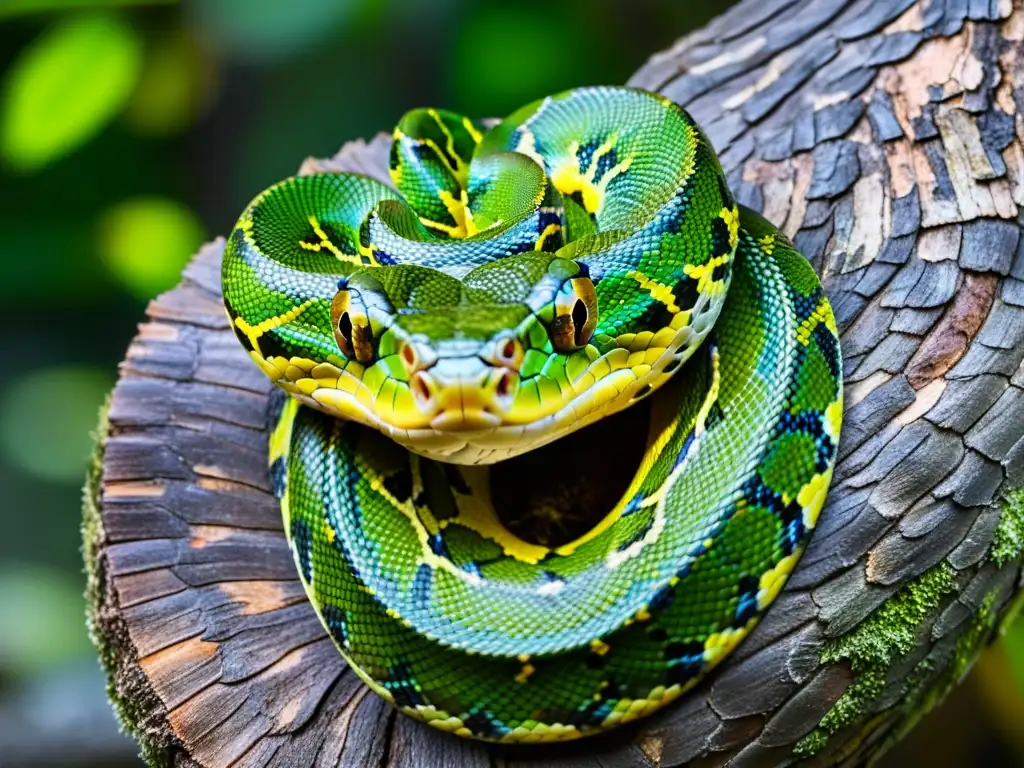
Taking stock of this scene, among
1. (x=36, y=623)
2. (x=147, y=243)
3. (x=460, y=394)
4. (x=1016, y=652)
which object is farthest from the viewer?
(x=36, y=623)

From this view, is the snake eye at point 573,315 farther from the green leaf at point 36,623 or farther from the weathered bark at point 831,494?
the green leaf at point 36,623

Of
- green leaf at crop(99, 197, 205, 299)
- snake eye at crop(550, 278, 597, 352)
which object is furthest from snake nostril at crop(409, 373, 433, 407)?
green leaf at crop(99, 197, 205, 299)

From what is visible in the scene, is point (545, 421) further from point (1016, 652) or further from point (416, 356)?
point (1016, 652)

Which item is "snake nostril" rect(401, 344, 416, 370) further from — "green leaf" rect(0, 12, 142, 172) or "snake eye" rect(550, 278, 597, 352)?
"green leaf" rect(0, 12, 142, 172)

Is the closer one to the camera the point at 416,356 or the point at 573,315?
the point at 416,356

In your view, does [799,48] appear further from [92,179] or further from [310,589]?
[92,179]

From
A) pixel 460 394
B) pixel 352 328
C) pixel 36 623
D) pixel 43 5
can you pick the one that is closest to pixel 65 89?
pixel 43 5
